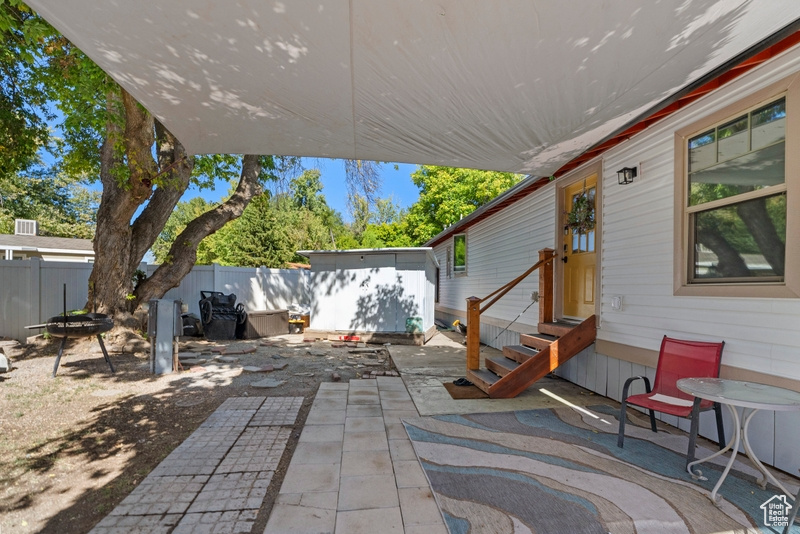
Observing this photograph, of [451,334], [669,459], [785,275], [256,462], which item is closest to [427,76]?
[785,275]

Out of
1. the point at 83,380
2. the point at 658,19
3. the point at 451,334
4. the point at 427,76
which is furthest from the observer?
the point at 451,334

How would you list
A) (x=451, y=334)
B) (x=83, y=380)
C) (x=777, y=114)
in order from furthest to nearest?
1. (x=451, y=334)
2. (x=83, y=380)
3. (x=777, y=114)

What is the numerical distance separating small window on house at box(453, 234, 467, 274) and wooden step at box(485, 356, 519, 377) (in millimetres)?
5743

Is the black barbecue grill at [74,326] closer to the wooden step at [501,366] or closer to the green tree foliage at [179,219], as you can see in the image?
the wooden step at [501,366]

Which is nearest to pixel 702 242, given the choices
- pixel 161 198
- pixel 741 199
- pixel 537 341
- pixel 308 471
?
pixel 741 199

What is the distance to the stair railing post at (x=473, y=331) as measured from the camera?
4996 millimetres

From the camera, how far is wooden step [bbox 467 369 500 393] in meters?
4.52

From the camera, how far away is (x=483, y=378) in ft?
15.5

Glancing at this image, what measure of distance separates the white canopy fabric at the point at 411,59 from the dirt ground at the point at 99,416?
2.81 m

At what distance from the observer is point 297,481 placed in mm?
2561

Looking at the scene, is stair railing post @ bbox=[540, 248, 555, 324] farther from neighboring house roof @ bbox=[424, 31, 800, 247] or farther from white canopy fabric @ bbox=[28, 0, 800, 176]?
white canopy fabric @ bbox=[28, 0, 800, 176]

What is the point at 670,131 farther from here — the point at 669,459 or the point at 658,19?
the point at 669,459

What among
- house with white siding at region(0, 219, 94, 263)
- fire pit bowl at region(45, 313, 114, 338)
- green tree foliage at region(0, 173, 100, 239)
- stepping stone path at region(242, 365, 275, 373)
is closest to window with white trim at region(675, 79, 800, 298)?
stepping stone path at region(242, 365, 275, 373)

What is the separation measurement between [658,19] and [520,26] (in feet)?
2.39
